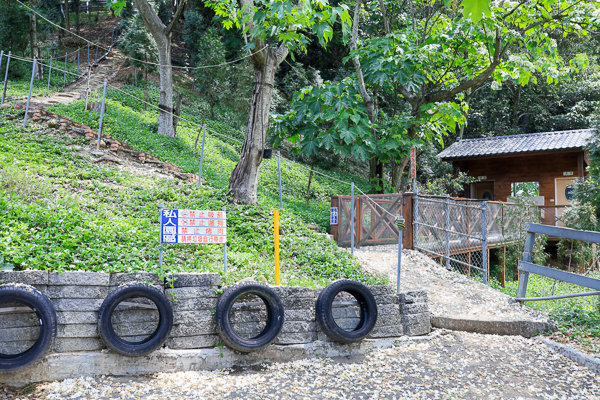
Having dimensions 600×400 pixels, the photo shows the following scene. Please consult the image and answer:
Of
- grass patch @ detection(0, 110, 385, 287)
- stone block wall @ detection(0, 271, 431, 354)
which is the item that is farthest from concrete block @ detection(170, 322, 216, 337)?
grass patch @ detection(0, 110, 385, 287)

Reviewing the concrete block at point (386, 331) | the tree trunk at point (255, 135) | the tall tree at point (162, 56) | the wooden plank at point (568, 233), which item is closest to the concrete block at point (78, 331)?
the concrete block at point (386, 331)

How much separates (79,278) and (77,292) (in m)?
0.13

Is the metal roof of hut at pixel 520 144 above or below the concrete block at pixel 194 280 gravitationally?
above

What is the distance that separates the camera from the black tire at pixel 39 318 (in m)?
3.44

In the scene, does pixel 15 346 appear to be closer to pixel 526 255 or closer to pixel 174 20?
pixel 526 255

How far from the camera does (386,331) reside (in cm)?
505

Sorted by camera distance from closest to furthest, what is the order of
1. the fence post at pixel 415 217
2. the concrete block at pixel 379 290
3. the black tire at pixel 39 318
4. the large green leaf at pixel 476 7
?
the large green leaf at pixel 476 7 < the black tire at pixel 39 318 < the concrete block at pixel 379 290 < the fence post at pixel 415 217

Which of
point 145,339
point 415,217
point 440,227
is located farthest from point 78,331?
point 440,227

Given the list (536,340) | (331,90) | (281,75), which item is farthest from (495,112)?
(536,340)

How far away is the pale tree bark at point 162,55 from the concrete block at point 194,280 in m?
A: 7.73

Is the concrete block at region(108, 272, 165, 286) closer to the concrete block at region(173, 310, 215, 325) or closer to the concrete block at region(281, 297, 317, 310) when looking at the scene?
the concrete block at region(173, 310, 215, 325)

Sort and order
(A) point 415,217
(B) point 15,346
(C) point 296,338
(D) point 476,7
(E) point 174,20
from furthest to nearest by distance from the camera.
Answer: (E) point 174,20, (A) point 415,217, (C) point 296,338, (B) point 15,346, (D) point 476,7

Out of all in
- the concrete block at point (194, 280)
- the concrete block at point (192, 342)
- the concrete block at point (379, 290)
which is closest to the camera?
the concrete block at point (192, 342)

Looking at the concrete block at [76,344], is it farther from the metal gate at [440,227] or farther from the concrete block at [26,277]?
the metal gate at [440,227]
